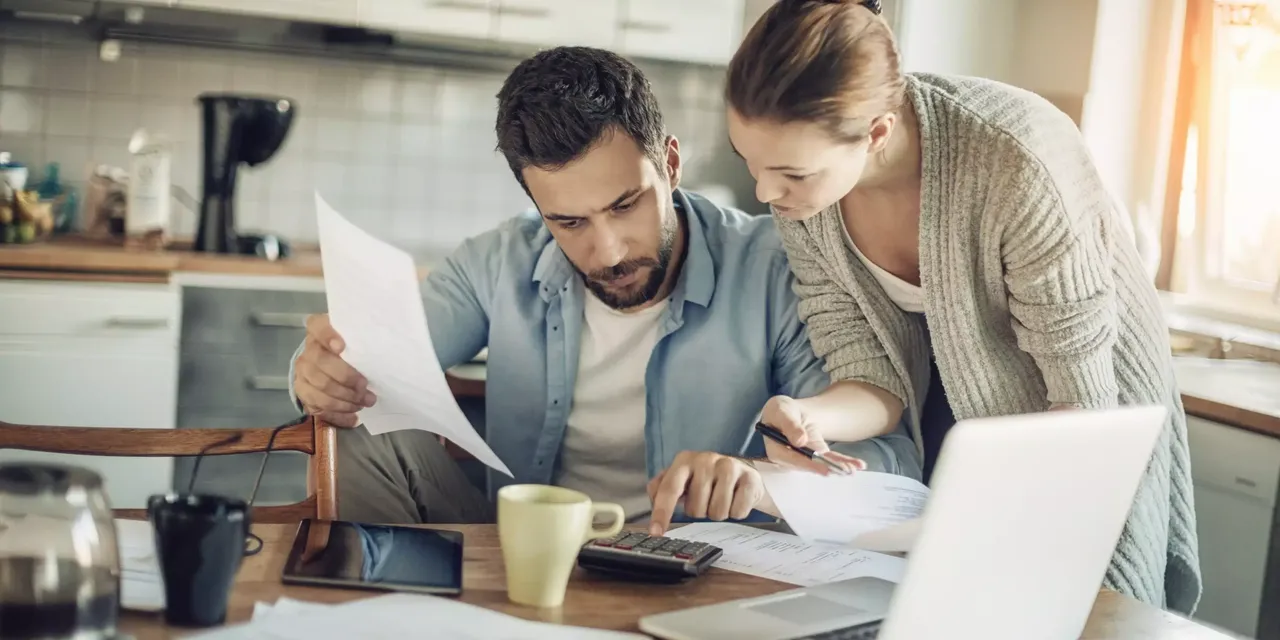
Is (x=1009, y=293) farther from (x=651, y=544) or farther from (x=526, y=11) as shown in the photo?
(x=526, y=11)

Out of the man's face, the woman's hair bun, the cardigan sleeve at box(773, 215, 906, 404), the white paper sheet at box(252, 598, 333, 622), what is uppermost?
the woman's hair bun

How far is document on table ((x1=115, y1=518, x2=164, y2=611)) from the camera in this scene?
923mm

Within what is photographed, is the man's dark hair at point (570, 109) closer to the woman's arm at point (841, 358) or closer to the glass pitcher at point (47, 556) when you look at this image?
the woman's arm at point (841, 358)

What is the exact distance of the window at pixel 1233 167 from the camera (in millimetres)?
2930

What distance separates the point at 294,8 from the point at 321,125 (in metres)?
0.43

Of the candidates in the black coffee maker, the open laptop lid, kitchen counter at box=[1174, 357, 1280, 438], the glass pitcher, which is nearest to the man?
the open laptop lid

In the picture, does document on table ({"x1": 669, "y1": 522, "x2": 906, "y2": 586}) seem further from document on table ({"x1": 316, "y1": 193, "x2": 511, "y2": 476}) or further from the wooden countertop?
the wooden countertop

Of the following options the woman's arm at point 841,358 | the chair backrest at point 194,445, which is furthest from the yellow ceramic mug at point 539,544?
the woman's arm at point 841,358

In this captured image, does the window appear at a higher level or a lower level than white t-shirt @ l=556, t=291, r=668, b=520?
higher

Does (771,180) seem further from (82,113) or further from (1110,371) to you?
(82,113)

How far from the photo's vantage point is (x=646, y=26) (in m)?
3.22

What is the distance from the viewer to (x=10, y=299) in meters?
→ 2.60

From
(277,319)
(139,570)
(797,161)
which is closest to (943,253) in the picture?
(797,161)

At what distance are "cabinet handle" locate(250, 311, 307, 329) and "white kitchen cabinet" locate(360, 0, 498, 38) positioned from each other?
73cm
